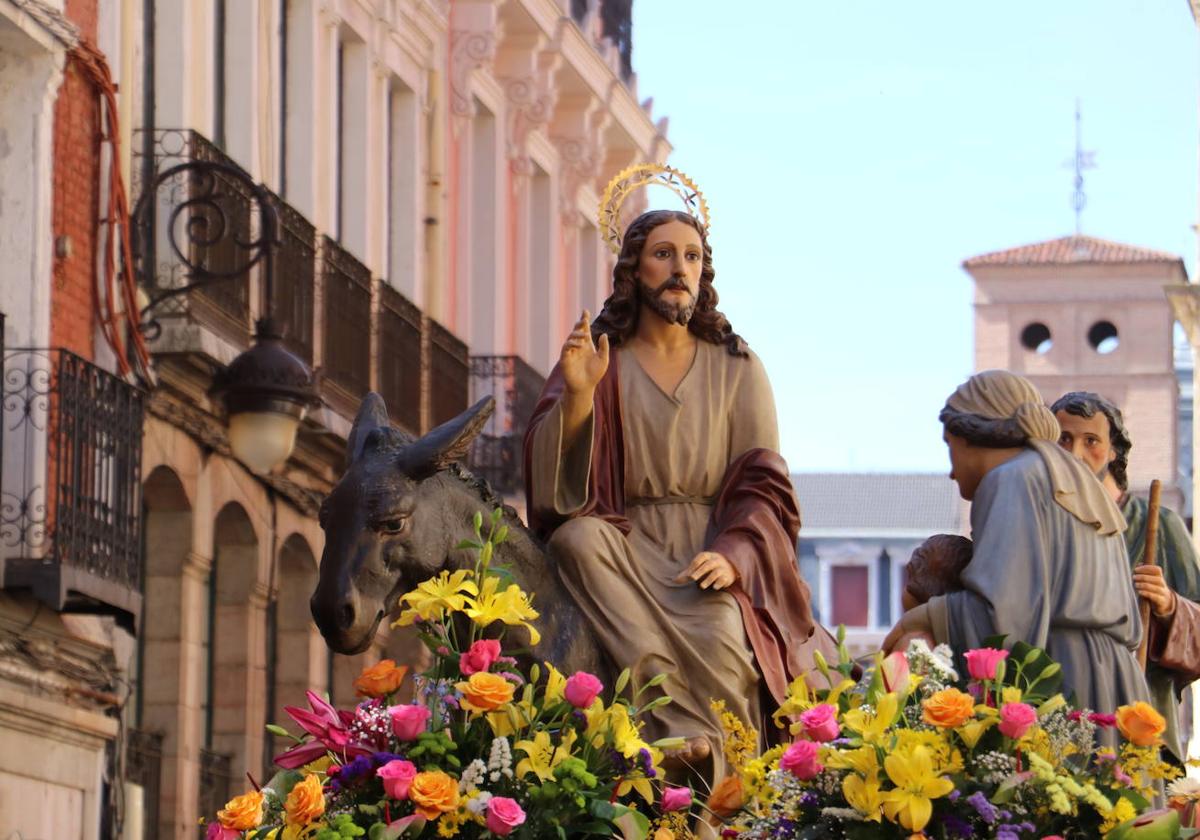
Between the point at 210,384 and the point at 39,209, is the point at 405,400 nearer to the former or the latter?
the point at 210,384

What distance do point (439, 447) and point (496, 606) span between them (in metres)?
0.62

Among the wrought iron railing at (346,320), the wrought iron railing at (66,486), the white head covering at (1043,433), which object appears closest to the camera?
the white head covering at (1043,433)

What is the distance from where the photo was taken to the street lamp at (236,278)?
21531 mm


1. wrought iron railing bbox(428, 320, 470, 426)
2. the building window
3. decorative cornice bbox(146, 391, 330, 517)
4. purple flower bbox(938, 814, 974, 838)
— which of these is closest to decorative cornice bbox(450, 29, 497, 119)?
wrought iron railing bbox(428, 320, 470, 426)

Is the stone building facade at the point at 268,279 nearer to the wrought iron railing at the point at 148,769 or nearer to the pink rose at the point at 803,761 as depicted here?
the wrought iron railing at the point at 148,769

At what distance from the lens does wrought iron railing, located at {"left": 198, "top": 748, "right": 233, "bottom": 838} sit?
2627cm

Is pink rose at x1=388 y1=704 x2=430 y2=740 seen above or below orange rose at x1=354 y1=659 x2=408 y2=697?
below

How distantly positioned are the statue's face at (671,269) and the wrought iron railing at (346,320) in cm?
1576

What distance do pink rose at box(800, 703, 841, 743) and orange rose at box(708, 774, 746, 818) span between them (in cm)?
49

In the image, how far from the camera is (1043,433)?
37.6 feet

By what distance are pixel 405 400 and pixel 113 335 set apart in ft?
20.5

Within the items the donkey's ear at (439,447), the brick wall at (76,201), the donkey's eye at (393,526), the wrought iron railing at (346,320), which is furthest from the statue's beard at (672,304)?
the wrought iron railing at (346,320)

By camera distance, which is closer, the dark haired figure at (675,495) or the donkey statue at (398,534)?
the donkey statue at (398,534)

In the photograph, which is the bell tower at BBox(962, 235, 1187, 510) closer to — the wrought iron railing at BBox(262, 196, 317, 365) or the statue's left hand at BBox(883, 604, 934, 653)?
the wrought iron railing at BBox(262, 196, 317, 365)
